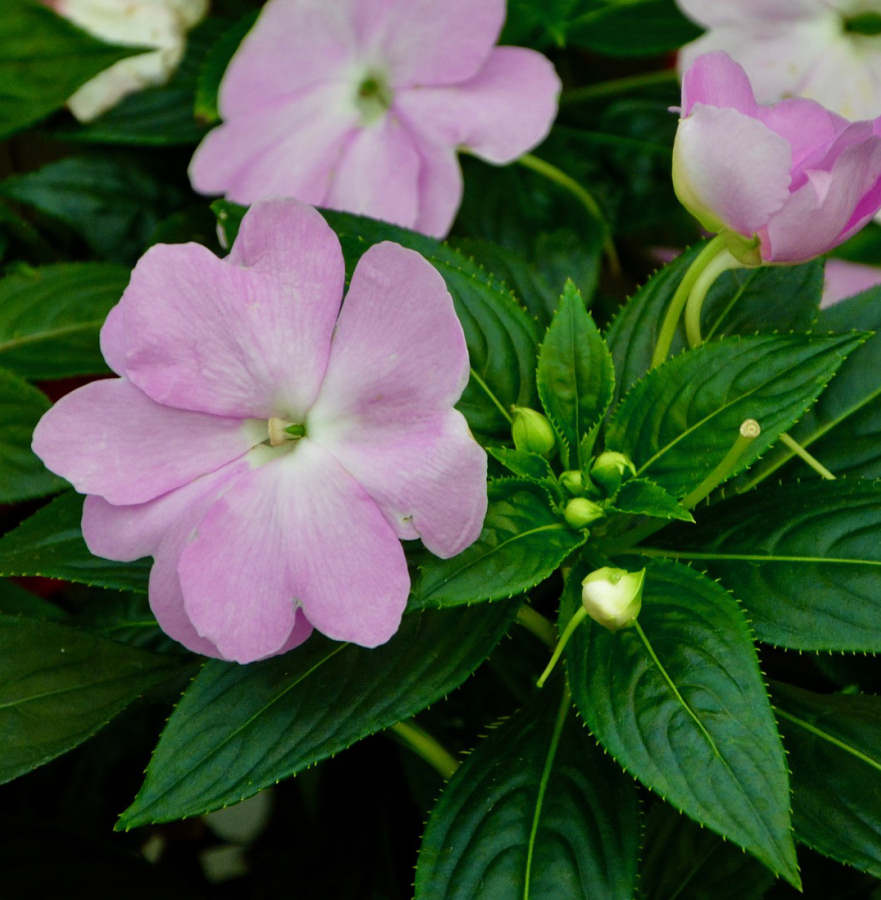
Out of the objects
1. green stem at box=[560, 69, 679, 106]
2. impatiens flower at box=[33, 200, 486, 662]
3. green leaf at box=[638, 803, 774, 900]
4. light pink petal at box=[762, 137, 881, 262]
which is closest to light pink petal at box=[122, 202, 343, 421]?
impatiens flower at box=[33, 200, 486, 662]

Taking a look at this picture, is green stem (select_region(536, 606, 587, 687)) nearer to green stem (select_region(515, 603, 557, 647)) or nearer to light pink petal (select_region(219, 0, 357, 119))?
green stem (select_region(515, 603, 557, 647))

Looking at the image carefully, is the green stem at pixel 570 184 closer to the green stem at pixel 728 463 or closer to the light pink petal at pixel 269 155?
the light pink petal at pixel 269 155

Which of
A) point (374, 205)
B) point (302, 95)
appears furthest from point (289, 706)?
point (302, 95)

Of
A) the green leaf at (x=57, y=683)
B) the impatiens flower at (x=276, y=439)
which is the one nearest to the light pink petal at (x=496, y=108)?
the impatiens flower at (x=276, y=439)

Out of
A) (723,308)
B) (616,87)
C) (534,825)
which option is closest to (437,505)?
(534,825)

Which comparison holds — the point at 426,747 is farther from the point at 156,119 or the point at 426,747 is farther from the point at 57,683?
the point at 156,119

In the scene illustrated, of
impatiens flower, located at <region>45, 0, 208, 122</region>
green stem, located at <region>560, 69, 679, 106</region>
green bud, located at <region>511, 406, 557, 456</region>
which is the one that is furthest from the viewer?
green stem, located at <region>560, 69, 679, 106</region>
